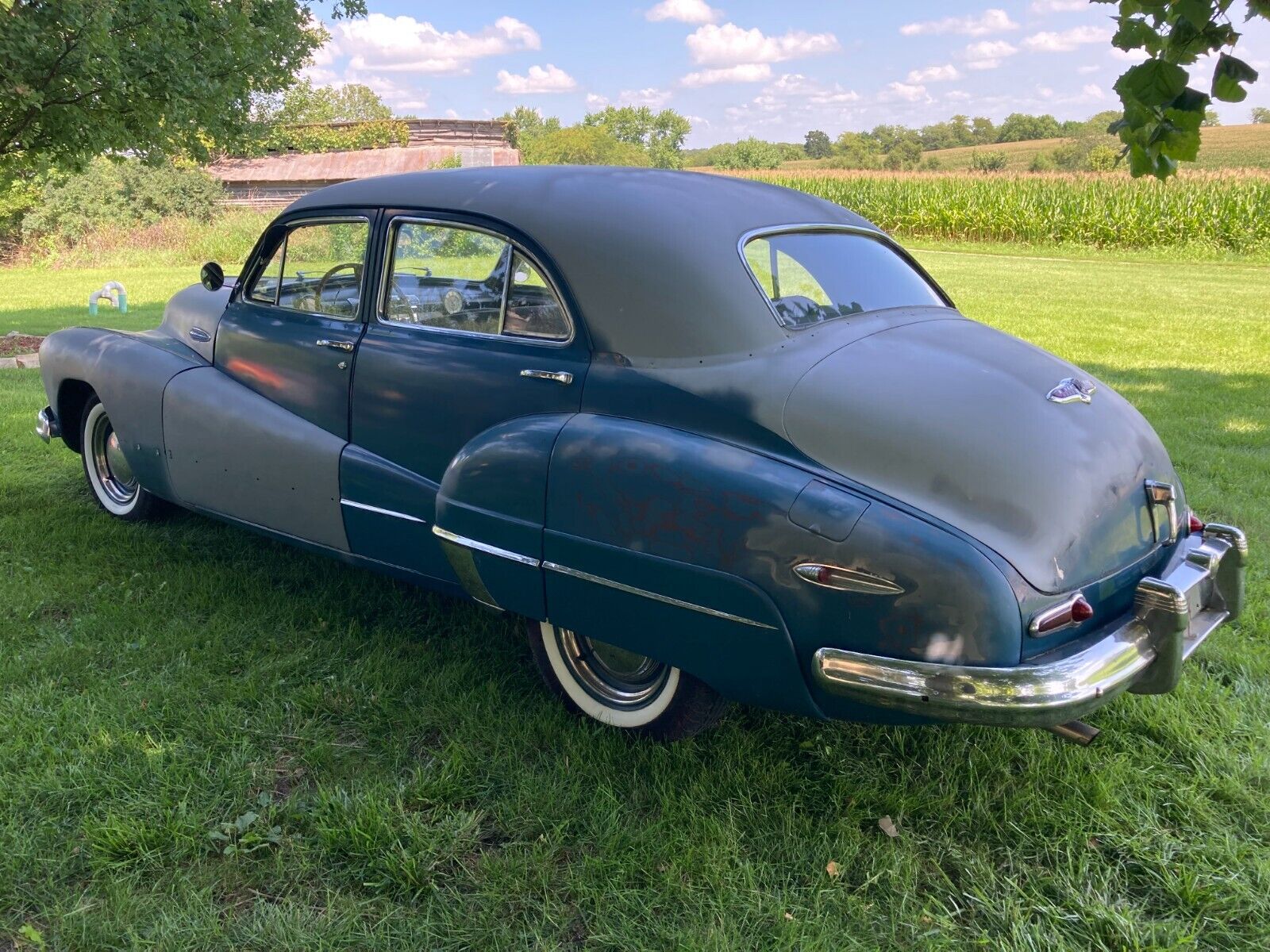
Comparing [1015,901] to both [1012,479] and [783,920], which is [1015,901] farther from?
[1012,479]

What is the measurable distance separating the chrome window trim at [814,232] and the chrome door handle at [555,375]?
622mm

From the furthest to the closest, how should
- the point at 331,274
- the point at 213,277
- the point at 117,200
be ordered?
the point at 117,200
the point at 213,277
the point at 331,274

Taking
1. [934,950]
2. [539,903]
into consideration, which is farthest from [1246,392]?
[539,903]

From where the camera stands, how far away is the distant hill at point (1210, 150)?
48.1m

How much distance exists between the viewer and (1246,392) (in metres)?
7.77

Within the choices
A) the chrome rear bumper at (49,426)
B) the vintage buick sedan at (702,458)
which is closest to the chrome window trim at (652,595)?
the vintage buick sedan at (702,458)

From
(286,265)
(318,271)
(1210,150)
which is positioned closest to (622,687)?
(318,271)

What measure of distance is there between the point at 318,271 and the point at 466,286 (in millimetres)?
980

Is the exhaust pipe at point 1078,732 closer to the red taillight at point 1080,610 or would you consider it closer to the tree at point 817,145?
the red taillight at point 1080,610

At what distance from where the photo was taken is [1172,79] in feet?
7.64

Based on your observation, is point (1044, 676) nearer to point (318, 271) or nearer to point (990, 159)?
point (318, 271)

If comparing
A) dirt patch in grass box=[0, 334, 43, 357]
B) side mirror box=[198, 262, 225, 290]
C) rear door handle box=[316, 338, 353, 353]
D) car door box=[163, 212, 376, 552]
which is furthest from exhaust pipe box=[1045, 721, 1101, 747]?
dirt patch in grass box=[0, 334, 43, 357]

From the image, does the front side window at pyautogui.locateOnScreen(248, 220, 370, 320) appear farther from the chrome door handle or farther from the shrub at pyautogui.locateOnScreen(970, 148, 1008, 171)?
the shrub at pyautogui.locateOnScreen(970, 148, 1008, 171)

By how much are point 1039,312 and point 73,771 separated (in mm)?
12347
